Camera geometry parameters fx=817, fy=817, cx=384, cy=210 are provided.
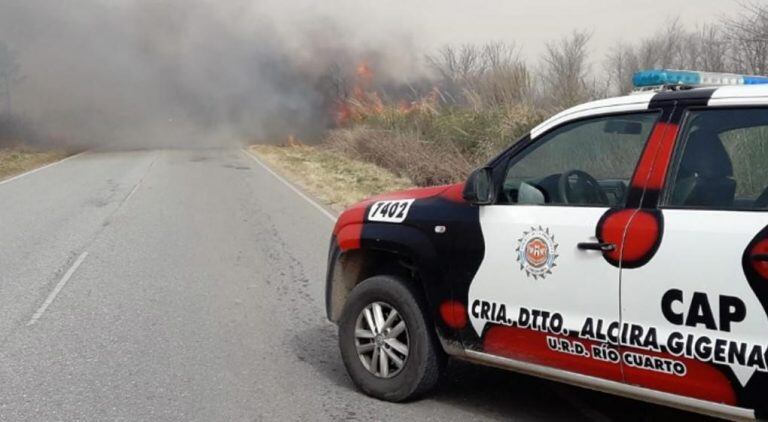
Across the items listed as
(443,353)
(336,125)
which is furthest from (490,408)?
(336,125)

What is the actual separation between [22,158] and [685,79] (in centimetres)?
2912

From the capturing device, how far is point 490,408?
15.5 feet

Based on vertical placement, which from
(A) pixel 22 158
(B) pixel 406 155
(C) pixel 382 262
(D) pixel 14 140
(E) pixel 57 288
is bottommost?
(E) pixel 57 288

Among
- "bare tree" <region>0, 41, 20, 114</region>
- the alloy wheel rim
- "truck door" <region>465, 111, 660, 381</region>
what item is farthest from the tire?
"bare tree" <region>0, 41, 20, 114</region>

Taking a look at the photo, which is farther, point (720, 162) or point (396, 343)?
point (396, 343)

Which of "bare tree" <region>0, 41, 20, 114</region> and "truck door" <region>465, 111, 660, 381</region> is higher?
"bare tree" <region>0, 41, 20, 114</region>

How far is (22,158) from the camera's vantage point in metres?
29.3

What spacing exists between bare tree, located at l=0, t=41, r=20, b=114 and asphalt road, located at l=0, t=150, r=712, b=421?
32.0 m

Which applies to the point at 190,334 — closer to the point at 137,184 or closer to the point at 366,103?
the point at 137,184

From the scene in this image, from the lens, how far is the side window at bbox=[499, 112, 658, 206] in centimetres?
400

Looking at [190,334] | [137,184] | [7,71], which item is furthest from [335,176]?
[7,71]

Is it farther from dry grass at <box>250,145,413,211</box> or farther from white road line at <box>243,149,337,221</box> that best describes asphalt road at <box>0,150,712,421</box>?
dry grass at <box>250,145,413,211</box>

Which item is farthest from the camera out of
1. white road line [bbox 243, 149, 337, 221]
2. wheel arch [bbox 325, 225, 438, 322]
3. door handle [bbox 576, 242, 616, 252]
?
white road line [bbox 243, 149, 337, 221]

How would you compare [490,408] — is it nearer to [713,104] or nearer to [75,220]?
[713,104]
